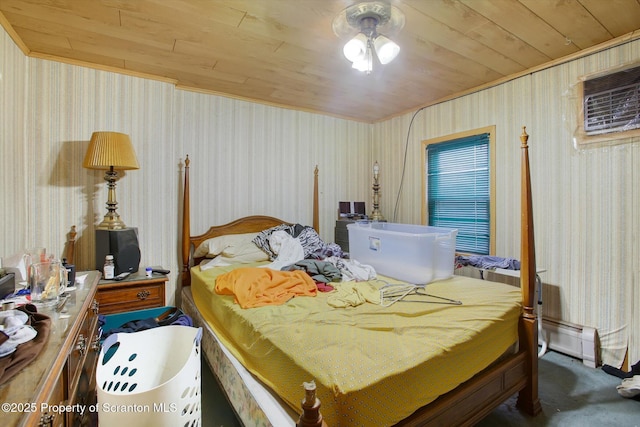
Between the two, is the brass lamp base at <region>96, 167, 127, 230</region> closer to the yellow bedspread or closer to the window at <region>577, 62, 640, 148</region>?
the yellow bedspread

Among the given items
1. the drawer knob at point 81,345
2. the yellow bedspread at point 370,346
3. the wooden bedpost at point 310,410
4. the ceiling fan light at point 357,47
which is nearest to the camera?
the wooden bedpost at point 310,410

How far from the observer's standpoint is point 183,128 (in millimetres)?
2834

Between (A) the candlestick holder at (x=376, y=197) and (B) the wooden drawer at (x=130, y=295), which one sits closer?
(B) the wooden drawer at (x=130, y=295)

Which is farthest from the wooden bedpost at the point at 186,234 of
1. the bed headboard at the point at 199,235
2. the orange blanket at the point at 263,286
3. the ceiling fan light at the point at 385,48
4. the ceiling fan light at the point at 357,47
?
the ceiling fan light at the point at 385,48

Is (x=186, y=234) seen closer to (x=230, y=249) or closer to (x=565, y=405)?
(x=230, y=249)

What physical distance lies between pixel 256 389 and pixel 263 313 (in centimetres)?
36

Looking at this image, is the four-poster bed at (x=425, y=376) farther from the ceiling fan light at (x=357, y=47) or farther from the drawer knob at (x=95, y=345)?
the ceiling fan light at (x=357, y=47)

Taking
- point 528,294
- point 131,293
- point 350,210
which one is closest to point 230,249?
point 131,293

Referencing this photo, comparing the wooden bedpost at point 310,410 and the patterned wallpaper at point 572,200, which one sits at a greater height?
the patterned wallpaper at point 572,200

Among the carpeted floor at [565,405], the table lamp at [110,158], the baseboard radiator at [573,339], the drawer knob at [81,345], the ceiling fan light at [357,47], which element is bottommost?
the carpeted floor at [565,405]

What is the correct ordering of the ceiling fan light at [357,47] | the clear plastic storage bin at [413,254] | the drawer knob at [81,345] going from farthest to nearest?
1. the clear plastic storage bin at [413,254]
2. the ceiling fan light at [357,47]
3. the drawer knob at [81,345]

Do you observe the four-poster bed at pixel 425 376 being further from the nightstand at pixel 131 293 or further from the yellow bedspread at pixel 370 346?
the nightstand at pixel 131 293

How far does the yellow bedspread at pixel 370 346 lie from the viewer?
0.94 meters

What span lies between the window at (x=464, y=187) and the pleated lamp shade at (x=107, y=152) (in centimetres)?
293
